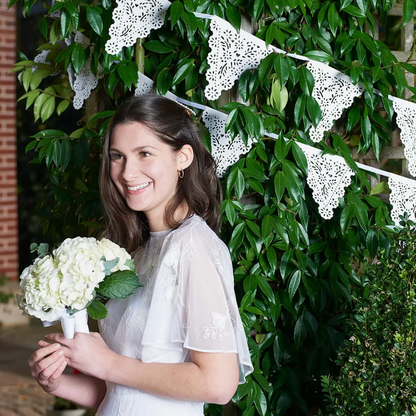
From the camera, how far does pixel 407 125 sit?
2100 mm

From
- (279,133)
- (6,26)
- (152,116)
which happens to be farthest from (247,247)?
(6,26)

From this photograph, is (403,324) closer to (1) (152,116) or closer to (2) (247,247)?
(2) (247,247)

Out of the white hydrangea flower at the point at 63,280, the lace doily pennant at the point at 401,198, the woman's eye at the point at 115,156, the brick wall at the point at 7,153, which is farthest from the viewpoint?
the brick wall at the point at 7,153

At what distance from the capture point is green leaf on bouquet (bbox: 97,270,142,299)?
1.36 m

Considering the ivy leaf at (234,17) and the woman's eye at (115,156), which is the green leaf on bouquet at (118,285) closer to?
the woman's eye at (115,156)

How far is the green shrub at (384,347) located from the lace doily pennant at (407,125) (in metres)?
0.43

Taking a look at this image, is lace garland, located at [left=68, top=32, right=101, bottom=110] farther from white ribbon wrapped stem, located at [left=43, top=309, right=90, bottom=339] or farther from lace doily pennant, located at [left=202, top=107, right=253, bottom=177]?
white ribbon wrapped stem, located at [left=43, top=309, right=90, bottom=339]

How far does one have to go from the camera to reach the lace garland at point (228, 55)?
189cm

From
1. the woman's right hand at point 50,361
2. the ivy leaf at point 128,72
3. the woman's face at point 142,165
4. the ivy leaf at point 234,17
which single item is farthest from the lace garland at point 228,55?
the woman's right hand at point 50,361

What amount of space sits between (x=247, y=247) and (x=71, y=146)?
0.69 m

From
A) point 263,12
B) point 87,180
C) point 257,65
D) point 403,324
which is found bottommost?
point 403,324

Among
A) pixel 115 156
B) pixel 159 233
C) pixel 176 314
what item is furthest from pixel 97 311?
pixel 115 156

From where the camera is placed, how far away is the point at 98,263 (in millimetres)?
1342

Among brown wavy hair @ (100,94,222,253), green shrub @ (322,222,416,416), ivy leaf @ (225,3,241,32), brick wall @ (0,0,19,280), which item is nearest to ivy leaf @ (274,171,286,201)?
brown wavy hair @ (100,94,222,253)
